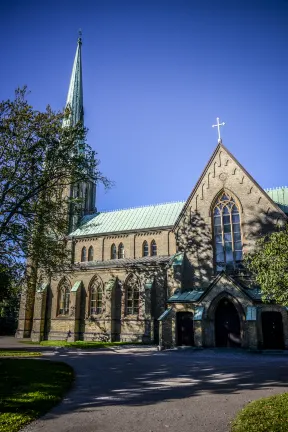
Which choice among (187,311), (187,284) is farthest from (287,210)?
(187,311)

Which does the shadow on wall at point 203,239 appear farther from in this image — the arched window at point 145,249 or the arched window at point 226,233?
the arched window at point 145,249

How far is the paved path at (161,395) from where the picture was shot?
24.9 feet

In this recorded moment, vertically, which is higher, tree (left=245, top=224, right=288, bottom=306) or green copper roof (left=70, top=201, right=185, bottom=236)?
green copper roof (left=70, top=201, right=185, bottom=236)

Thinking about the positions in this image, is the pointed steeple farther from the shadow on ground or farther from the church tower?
the shadow on ground

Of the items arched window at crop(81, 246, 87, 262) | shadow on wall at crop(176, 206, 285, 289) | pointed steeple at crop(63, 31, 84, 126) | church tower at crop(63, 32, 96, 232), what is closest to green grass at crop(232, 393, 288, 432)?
shadow on wall at crop(176, 206, 285, 289)

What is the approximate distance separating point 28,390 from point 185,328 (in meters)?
17.8

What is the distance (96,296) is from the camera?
3681 cm

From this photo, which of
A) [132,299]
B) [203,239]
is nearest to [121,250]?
[132,299]

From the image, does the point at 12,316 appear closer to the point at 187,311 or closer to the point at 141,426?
the point at 187,311

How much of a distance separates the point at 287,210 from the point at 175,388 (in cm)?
2380

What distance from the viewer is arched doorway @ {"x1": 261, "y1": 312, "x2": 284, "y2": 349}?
75.3 ft

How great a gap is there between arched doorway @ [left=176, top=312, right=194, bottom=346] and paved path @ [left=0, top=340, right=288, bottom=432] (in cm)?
950

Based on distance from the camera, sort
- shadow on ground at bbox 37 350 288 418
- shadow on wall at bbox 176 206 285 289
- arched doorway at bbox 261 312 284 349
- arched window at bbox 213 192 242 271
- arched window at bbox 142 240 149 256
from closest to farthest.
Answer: shadow on ground at bbox 37 350 288 418 < arched doorway at bbox 261 312 284 349 < shadow on wall at bbox 176 206 285 289 < arched window at bbox 213 192 242 271 < arched window at bbox 142 240 149 256

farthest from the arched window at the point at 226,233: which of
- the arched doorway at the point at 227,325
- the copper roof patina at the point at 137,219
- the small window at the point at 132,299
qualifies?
the small window at the point at 132,299
